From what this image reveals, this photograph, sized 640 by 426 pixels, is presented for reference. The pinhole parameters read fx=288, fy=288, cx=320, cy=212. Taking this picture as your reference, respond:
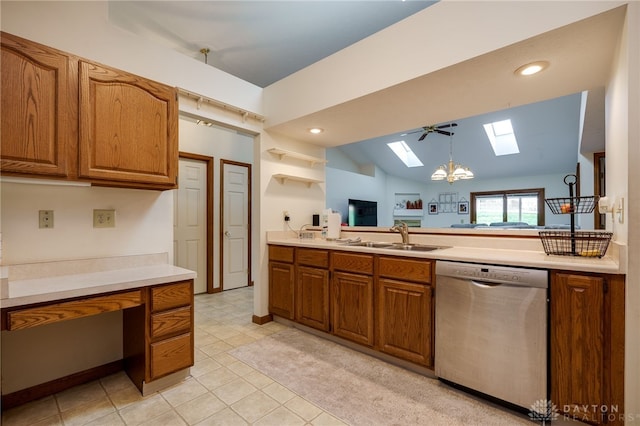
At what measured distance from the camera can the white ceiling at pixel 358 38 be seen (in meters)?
1.66

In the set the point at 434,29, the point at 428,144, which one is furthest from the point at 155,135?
the point at 428,144

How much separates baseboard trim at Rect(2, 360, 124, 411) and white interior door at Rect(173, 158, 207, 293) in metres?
1.88

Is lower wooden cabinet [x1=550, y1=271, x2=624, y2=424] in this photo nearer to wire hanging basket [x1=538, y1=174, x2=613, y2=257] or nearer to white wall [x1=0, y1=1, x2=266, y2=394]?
wire hanging basket [x1=538, y1=174, x2=613, y2=257]

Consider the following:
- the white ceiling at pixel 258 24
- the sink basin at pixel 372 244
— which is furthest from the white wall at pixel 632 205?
the white ceiling at pixel 258 24

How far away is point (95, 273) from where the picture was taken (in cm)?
189

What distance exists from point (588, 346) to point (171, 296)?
2.33 metres

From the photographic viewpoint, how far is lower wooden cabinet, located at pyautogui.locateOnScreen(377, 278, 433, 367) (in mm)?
1983

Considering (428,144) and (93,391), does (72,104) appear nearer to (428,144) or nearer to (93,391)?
(93,391)

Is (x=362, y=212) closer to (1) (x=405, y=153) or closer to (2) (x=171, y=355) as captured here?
(1) (x=405, y=153)

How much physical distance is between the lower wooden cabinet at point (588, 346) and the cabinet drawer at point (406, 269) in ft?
2.22

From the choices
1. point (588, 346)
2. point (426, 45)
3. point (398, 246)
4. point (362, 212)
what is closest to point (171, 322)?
point (398, 246)

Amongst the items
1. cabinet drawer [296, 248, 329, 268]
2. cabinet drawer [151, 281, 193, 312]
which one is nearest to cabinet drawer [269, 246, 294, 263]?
cabinet drawer [296, 248, 329, 268]

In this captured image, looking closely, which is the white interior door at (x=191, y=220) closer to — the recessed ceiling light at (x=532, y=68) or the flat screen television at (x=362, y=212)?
the recessed ceiling light at (x=532, y=68)

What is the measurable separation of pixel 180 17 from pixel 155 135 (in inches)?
57.5
